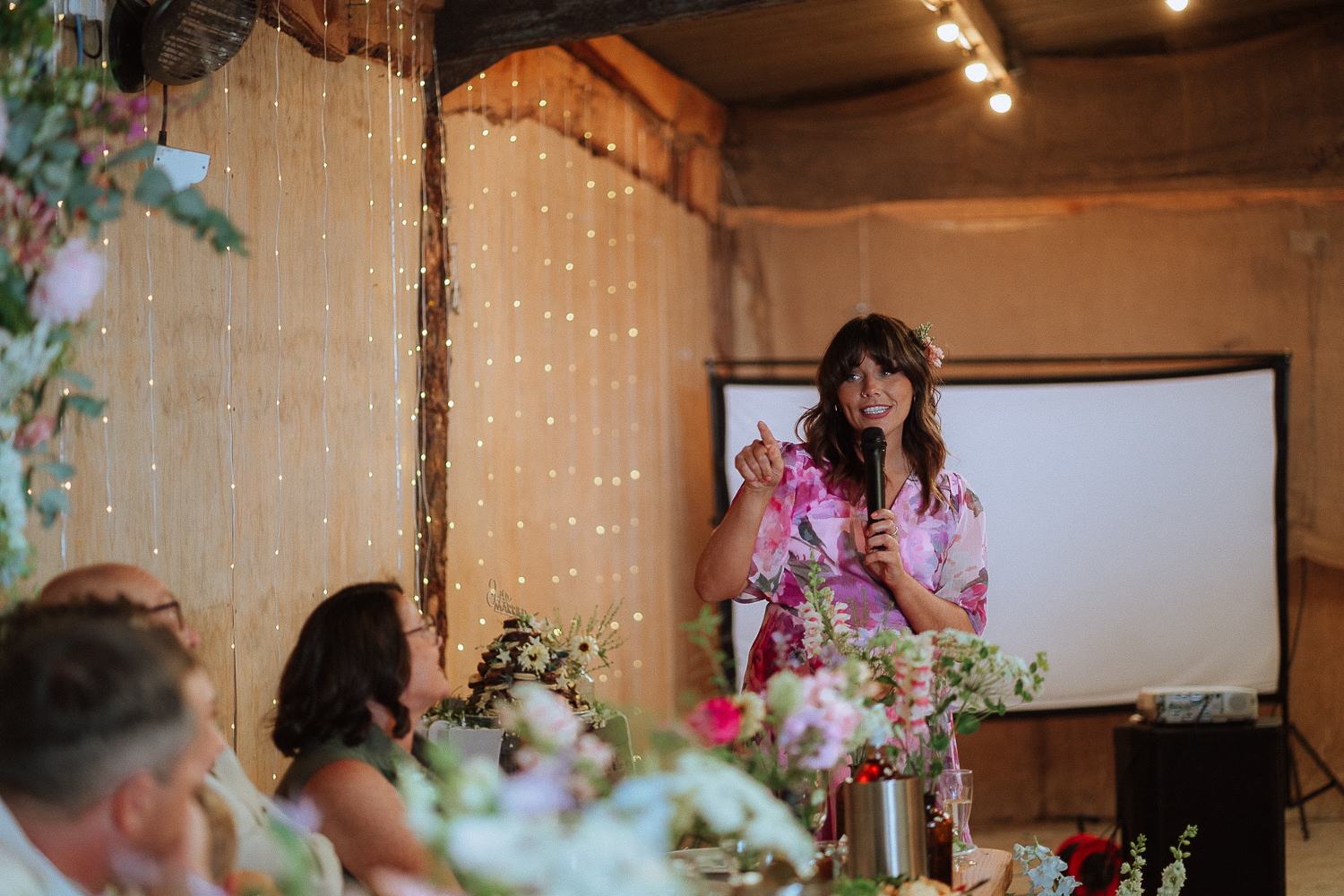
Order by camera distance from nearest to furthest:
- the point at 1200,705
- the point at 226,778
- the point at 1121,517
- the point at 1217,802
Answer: the point at 226,778
the point at 1217,802
the point at 1200,705
the point at 1121,517

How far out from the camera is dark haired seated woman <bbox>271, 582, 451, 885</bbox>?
64.7 inches

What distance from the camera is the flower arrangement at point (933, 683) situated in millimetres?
1658

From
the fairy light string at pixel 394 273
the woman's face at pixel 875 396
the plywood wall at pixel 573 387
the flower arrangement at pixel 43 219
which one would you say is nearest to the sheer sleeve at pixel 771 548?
the woman's face at pixel 875 396

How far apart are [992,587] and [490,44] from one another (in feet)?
8.55

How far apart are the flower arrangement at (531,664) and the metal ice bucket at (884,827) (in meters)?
1.18

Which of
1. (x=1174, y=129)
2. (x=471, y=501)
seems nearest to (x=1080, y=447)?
(x=1174, y=129)

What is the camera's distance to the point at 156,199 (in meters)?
1.28

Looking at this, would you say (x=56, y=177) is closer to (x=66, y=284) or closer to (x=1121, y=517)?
(x=66, y=284)

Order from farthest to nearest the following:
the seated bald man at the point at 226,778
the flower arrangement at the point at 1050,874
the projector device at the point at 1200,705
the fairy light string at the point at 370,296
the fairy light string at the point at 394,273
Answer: the projector device at the point at 1200,705 → the fairy light string at the point at 394,273 → the fairy light string at the point at 370,296 → the flower arrangement at the point at 1050,874 → the seated bald man at the point at 226,778

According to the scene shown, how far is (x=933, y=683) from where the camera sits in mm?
1756

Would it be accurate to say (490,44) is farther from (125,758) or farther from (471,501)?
(125,758)

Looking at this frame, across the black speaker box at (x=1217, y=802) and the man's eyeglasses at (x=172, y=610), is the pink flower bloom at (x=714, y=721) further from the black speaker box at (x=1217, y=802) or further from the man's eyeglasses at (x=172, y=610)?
the black speaker box at (x=1217, y=802)

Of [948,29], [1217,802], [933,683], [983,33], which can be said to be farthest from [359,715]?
[983,33]

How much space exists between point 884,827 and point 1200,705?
2477mm
